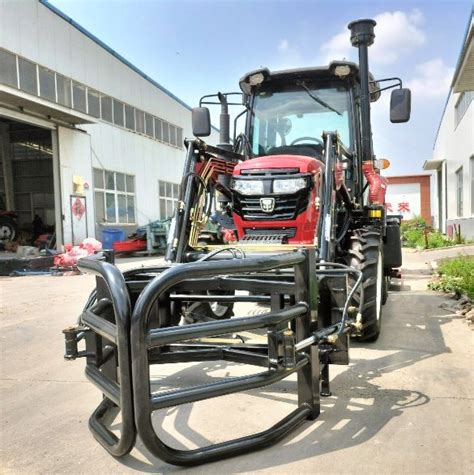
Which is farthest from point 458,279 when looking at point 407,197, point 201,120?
point 407,197

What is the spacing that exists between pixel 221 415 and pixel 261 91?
12.3 ft

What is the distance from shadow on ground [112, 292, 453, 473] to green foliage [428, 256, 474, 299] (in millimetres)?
1839

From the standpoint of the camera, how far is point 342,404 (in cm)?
323

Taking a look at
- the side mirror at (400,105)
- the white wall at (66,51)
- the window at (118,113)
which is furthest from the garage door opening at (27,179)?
the side mirror at (400,105)

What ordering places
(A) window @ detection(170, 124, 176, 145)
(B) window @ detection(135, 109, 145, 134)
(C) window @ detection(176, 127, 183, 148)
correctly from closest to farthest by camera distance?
1. (B) window @ detection(135, 109, 145, 134)
2. (A) window @ detection(170, 124, 176, 145)
3. (C) window @ detection(176, 127, 183, 148)

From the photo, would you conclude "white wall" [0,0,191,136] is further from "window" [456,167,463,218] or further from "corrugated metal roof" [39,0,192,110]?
"window" [456,167,463,218]

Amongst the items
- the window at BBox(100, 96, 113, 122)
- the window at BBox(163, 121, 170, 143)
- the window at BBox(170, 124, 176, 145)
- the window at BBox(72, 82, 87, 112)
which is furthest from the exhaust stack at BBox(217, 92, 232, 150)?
the window at BBox(170, 124, 176, 145)

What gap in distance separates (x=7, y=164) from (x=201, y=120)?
18.0 m

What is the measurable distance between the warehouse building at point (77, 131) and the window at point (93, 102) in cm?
3

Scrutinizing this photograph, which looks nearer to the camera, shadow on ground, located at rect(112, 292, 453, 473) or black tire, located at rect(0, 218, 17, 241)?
shadow on ground, located at rect(112, 292, 453, 473)

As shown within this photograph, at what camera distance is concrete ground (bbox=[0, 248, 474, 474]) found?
2.53 m

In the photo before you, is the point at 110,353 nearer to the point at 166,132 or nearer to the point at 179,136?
the point at 166,132

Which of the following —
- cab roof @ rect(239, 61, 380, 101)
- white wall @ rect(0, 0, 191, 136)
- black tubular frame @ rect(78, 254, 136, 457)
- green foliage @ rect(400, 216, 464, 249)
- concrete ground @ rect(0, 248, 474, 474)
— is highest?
white wall @ rect(0, 0, 191, 136)

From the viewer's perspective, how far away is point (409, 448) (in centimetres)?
260
